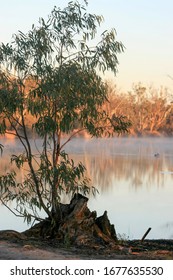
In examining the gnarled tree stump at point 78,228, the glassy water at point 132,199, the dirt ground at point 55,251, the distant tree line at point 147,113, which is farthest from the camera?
A: the distant tree line at point 147,113

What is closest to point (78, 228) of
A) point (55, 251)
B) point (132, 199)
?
point (55, 251)

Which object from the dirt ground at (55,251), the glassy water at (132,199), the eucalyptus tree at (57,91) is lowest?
the glassy water at (132,199)

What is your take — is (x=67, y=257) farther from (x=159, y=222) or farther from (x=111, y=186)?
(x=111, y=186)

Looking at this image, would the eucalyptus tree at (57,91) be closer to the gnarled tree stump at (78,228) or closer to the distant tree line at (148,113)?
the gnarled tree stump at (78,228)

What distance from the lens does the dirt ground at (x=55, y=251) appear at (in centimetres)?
611

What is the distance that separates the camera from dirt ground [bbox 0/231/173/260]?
6.11 metres

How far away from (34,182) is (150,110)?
56.6 meters

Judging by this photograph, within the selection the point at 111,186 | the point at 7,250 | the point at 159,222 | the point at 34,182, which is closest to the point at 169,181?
the point at 111,186

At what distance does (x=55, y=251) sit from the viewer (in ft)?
21.4

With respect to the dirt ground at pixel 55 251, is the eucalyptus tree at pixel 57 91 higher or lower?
higher

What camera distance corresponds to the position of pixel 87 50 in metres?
7.76

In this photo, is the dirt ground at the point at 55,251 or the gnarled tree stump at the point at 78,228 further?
the gnarled tree stump at the point at 78,228

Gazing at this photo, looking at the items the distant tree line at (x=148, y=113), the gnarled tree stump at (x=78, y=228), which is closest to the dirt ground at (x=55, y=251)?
the gnarled tree stump at (x=78, y=228)

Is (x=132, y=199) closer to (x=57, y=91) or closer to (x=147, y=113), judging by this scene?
(x=57, y=91)
